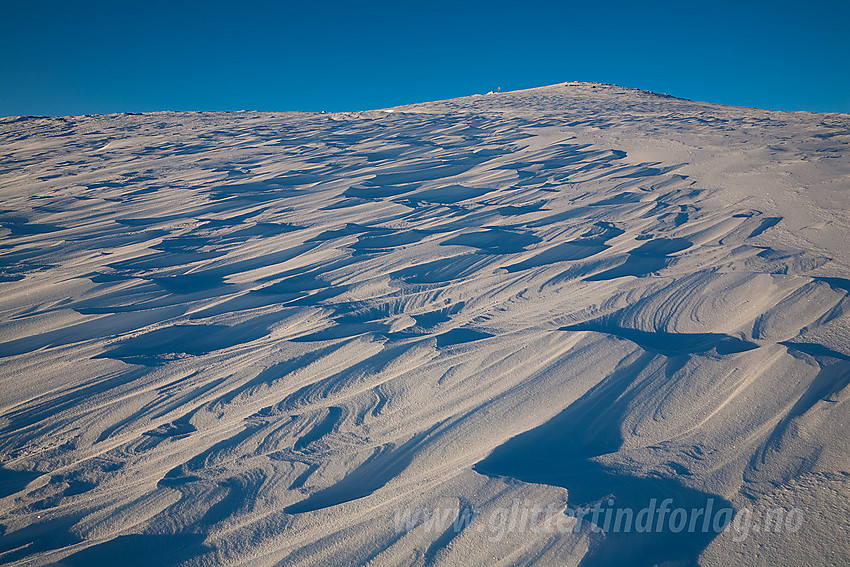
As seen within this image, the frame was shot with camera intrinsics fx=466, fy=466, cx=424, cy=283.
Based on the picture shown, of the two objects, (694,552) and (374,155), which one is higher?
(374,155)

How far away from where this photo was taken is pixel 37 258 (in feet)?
9.82

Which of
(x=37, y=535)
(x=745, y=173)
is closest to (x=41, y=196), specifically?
(x=37, y=535)

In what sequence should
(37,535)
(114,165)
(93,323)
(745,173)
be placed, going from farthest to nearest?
(114,165)
(745,173)
(93,323)
(37,535)

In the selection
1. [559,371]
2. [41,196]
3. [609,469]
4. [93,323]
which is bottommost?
[609,469]

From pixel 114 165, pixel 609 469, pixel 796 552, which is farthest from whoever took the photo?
pixel 114 165

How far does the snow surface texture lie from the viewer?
1.28 m

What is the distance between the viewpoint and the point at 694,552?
3.86ft

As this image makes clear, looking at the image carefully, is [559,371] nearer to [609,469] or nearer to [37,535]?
[609,469]

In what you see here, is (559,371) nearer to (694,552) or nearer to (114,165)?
(694,552)

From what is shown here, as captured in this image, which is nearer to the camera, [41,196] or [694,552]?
[694,552]

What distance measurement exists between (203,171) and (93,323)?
3307mm

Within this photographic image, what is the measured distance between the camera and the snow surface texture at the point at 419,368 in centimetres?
128

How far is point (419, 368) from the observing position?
1.87 meters

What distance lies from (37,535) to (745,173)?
512 cm
